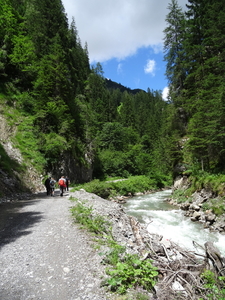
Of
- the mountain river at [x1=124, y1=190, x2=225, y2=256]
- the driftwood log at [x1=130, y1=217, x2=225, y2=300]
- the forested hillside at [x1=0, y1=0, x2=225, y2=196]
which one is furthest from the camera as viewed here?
the forested hillside at [x1=0, y1=0, x2=225, y2=196]

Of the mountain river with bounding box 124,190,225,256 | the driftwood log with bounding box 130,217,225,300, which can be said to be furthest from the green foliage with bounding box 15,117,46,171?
the driftwood log with bounding box 130,217,225,300

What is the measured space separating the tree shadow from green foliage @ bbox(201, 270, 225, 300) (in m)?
5.25

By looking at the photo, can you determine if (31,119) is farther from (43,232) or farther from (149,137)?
(149,137)

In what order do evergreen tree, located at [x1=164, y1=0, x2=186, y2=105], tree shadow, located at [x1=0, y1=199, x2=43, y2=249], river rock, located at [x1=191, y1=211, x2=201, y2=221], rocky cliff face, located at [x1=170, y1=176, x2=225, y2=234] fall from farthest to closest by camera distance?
evergreen tree, located at [x1=164, y1=0, x2=186, y2=105] < river rock, located at [x1=191, y1=211, x2=201, y2=221] < rocky cliff face, located at [x1=170, y1=176, x2=225, y2=234] < tree shadow, located at [x1=0, y1=199, x2=43, y2=249]

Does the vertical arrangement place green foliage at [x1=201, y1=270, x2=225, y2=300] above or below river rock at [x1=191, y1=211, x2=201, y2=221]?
above

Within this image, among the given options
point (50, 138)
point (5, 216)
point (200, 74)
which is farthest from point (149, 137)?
point (5, 216)

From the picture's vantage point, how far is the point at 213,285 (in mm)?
4102

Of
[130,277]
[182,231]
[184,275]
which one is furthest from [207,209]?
[130,277]

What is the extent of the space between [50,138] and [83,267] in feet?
64.5

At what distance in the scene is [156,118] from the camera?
2670 inches

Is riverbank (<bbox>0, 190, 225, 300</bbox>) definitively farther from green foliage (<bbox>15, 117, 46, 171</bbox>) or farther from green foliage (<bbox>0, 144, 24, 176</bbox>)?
green foliage (<bbox>15, 117, 46, 171</bbox>)

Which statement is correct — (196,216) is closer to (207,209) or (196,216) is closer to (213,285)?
(207,209)

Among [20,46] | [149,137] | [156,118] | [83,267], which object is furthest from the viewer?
[156,118]

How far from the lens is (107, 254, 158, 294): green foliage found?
3266 millimetres
